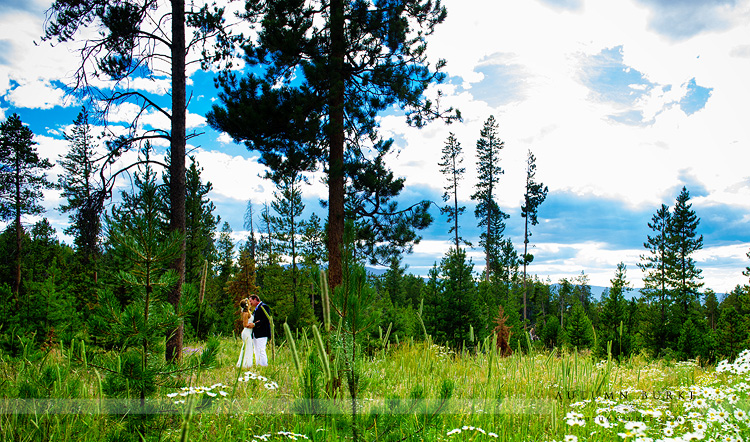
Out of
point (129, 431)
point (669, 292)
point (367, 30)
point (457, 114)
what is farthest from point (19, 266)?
point (669, 292)

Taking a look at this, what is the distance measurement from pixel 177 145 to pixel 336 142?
431 centimetres

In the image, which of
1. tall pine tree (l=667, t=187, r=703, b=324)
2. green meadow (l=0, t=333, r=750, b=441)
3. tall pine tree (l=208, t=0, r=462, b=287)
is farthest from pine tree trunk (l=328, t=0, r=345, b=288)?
tall pine tree (l=667, t=187, r=703, b=324)

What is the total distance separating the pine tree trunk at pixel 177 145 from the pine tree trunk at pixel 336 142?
3.49 m

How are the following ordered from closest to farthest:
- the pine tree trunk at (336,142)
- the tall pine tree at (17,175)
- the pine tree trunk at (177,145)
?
the pine tree trunk at (177,145)
the pine tree trunk at (336,142)
the tall pine tree at (17,175)

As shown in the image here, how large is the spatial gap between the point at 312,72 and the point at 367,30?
2.13 metres

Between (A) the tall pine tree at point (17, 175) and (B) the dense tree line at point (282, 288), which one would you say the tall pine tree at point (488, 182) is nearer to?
(B) the dense tree line at point (282, 288)

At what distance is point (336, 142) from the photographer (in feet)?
32.7

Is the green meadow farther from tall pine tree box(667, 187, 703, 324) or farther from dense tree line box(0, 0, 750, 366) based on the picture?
tall pine tree box(667, 187, 703, 324)

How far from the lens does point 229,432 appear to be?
2748mm

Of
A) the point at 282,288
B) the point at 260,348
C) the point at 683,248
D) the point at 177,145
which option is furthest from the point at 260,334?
the point at 683,248

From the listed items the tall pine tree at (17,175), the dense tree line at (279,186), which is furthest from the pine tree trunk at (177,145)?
the tall pine tree at (17,175)

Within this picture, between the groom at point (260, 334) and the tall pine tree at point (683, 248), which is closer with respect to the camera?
the groom at point (260, 334)

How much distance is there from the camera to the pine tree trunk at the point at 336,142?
9281mm

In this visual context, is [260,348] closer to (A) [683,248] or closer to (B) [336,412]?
(B) [336,412]
